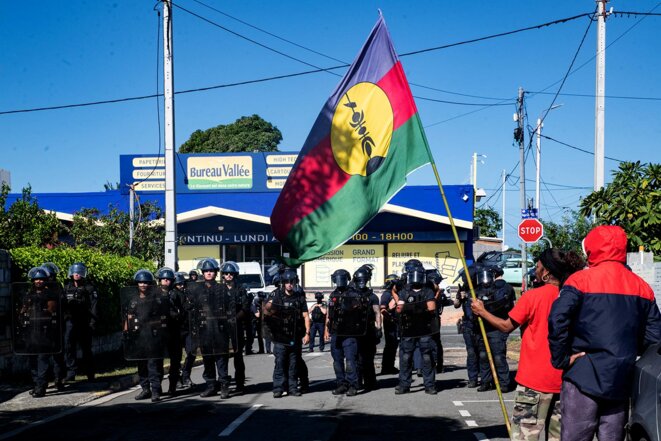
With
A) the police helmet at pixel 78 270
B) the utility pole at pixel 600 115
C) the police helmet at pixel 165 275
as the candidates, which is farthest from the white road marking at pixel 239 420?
the utility pole at pixel 600 115

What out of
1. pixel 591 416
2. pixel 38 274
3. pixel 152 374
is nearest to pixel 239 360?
pixel 152 374

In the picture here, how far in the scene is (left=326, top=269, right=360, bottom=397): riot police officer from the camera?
11.7m

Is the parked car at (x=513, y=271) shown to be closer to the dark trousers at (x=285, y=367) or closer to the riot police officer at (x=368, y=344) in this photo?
the riot police officer at (x=368, y=344)

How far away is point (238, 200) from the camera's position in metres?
40.8

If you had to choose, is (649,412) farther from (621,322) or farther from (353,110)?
(353,110)

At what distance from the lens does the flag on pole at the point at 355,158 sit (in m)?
8.43

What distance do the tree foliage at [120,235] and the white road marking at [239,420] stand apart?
55.8ft

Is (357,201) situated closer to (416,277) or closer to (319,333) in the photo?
(416,277)

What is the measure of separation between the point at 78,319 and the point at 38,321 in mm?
1391

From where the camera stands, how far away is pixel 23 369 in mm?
13500

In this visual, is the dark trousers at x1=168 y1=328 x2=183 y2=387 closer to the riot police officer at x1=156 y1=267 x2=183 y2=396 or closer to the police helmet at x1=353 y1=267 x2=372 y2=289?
the riot police officer at x1=156 y1=267 x2=183 y2=396

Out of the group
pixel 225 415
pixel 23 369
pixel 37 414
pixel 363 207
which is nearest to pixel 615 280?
pixel 363 207

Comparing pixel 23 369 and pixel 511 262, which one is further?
pixel 511 262

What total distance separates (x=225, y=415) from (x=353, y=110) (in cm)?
423
